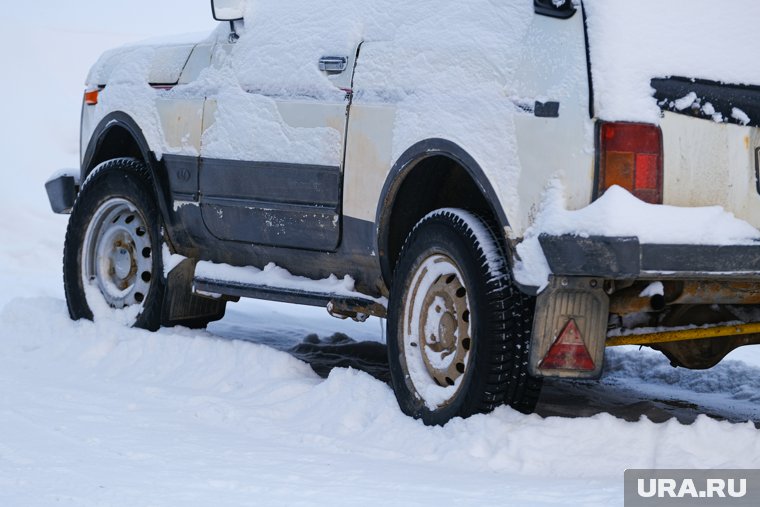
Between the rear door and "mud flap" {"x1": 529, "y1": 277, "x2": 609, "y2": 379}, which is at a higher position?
the rear door

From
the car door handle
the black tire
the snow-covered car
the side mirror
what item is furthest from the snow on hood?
the black tire

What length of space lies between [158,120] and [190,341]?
1.17m

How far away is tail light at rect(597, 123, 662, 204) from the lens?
14.4 feet

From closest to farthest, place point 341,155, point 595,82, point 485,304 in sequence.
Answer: point 595,82
point 485,304
point 341,155

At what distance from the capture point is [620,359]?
725 centimetres

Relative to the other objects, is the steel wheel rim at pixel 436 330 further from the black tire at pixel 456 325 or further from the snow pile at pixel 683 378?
the snow pile at pixel 683 378

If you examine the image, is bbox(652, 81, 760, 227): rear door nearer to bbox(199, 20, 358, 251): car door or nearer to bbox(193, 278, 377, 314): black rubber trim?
bbox(199, 20, 358, 251): car door

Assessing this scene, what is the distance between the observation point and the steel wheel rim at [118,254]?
713 centimetres

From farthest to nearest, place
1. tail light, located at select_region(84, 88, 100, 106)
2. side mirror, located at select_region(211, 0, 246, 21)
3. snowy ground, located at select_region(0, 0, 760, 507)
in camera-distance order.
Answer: tail light, located at select_region(84, 88, 100, 106)
side mirror, located at select_region(211, 0, 246, 21)
snowy ground, located at select_region(0, 0, 760, 507)

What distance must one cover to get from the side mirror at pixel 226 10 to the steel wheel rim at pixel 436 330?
1.88 meters

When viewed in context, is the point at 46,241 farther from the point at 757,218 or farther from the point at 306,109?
the point at 757,218

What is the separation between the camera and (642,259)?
431 cm

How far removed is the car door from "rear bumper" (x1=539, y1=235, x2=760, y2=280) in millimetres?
1505

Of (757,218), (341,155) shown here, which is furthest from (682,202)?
(341,155)
